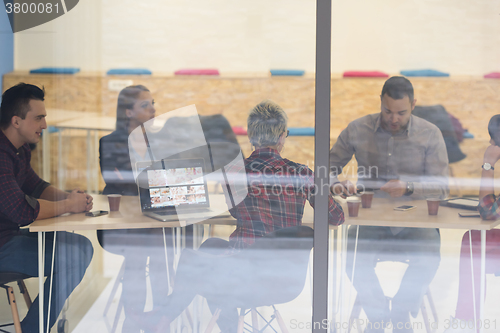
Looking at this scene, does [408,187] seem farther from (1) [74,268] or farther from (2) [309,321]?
(1) [74,268]

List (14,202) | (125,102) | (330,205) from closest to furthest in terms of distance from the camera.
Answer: (330,205), (14,202), (125,102)

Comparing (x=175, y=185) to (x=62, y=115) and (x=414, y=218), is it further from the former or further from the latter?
(x=414, y=218)

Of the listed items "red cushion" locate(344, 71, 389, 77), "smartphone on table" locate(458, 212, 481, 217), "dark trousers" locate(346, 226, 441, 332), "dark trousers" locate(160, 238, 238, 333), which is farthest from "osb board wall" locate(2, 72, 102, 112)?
"smartphone on table" locate(458, 212, 481, 217)

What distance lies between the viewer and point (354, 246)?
1.96 meters

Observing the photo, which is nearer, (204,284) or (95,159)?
(204,284)

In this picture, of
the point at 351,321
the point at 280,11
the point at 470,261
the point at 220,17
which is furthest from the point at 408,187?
the point at 220,17

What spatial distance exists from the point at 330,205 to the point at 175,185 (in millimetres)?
754

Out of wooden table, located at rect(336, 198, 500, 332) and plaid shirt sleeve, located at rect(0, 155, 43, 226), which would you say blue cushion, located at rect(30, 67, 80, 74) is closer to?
plaid shirt sleeve, located at rect(0, 155, 43, 226)

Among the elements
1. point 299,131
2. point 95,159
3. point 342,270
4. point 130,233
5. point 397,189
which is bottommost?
point 342,270

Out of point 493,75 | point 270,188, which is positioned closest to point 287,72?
point 270,188

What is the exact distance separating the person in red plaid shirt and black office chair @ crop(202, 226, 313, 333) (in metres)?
0.09

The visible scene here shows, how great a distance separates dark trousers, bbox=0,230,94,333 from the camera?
191 centimetres

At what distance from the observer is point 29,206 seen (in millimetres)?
1802

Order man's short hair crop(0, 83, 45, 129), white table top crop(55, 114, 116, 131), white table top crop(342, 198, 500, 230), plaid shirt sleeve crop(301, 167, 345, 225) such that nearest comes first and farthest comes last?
plaid shirt sleeve crop(301, 167, 345, 225) → white table top crop(342, 198, 500, 230) → man's short hair crop(0, 83, 45, 129) → white table top crop(55, 114, 116, 131)
